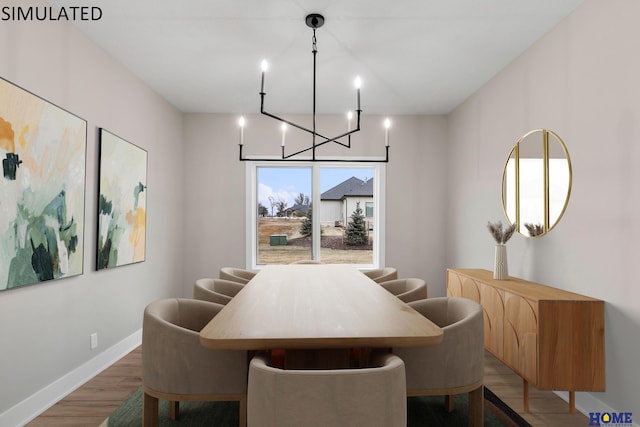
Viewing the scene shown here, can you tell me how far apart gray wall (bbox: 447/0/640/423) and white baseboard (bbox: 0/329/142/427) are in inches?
135

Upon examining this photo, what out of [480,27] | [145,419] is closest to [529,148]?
[480,27]

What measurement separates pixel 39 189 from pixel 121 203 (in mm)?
1059

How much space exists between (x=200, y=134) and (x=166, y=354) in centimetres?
378

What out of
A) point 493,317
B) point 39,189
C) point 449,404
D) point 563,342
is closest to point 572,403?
point 563,342

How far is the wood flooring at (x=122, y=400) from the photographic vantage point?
2371 millimetres

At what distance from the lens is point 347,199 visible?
5.34 meters

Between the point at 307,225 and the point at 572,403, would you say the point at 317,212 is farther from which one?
the point at 572,403

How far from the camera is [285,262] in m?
5.28

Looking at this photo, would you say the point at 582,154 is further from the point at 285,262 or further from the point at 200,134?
the point at 200,134

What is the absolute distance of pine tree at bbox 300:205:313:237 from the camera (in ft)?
17.4

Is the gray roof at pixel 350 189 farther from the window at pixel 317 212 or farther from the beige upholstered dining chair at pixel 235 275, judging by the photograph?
the beige upholstered dining chair at pixel 235 275

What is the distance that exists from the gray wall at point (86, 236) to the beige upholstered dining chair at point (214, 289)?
2.96ft

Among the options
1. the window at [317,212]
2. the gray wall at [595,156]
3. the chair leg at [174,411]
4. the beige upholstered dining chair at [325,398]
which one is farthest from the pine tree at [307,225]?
the beige upholstered dining chair at [325,398]

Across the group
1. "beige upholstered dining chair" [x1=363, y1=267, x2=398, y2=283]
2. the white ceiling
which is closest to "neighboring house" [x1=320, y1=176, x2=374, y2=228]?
the white ceiling
